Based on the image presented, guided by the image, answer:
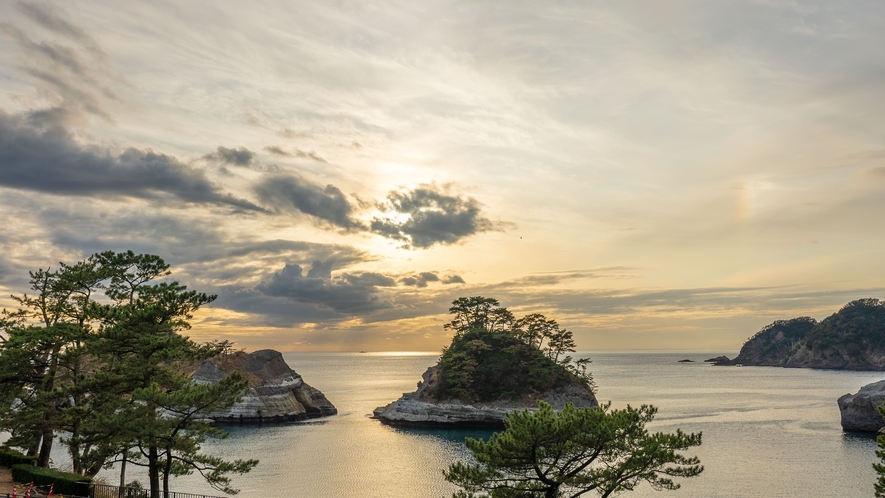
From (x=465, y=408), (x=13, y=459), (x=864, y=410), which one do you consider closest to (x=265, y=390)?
(x=465, y=408)

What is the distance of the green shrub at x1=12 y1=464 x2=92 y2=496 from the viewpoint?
107ft

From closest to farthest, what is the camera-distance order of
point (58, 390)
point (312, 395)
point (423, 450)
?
point (58, 390)
point (423, 450)
point (312, 395)

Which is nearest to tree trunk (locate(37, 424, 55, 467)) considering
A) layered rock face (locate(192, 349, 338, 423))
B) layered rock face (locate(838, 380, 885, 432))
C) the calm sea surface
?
the calm sea surface

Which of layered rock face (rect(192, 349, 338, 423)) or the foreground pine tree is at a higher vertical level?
the foreground pine tree

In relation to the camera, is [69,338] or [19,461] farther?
[19,461]

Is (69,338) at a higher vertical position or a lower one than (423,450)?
higher

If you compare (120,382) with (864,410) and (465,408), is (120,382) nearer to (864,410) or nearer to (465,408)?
(465,408)

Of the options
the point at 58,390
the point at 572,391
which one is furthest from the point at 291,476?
the point at 572,391

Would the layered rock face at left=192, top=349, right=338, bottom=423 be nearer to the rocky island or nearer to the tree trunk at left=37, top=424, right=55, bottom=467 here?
the rocky island

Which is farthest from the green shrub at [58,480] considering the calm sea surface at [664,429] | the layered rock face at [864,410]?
the layered rock face at [864,410]

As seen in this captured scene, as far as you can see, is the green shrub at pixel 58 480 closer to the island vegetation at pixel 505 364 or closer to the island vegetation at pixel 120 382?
the island vegetation at pixel 120 382

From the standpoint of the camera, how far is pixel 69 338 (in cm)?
3500

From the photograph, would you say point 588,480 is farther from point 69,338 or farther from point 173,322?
point 69,338

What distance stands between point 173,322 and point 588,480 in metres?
23.7
